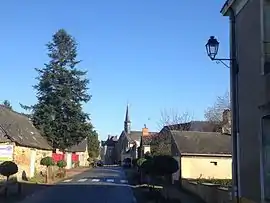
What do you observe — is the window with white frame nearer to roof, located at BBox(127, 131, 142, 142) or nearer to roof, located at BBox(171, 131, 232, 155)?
roof, located at BBox(171, 131, 232, 155)

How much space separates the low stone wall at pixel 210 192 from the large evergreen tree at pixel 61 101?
2665cm

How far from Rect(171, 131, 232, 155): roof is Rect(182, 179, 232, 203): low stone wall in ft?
21.9

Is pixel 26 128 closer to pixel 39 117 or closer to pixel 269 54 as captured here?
pixel 39 117

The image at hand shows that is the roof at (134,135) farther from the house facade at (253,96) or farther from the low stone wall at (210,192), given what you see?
the house facade at (253,96)

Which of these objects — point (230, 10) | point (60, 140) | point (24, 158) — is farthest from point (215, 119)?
point (230, 10)

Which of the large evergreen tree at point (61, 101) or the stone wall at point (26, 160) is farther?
the large evergreen tree at point (61, 101)

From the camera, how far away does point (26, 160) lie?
3878 cm

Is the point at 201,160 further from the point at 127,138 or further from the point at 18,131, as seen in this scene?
the point at 127,138

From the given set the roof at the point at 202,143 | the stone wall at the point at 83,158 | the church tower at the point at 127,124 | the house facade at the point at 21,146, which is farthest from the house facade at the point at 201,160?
the church tower at the point at 127,124

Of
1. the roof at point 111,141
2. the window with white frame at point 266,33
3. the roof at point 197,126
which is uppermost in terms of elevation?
the roof at point 111,141

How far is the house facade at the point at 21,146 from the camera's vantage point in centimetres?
3503

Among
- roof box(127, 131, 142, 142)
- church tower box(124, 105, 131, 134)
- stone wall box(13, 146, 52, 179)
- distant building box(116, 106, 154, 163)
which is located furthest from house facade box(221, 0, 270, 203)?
church tower box(124, 105, 131, 134)

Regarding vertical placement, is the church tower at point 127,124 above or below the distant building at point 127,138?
above

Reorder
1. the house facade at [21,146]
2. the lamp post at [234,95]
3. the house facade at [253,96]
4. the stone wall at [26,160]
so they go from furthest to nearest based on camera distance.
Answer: the stone wall at [26,160] < the house facade at [21,146] < the lamp post at [234,95] < the house facade at [253,96]
